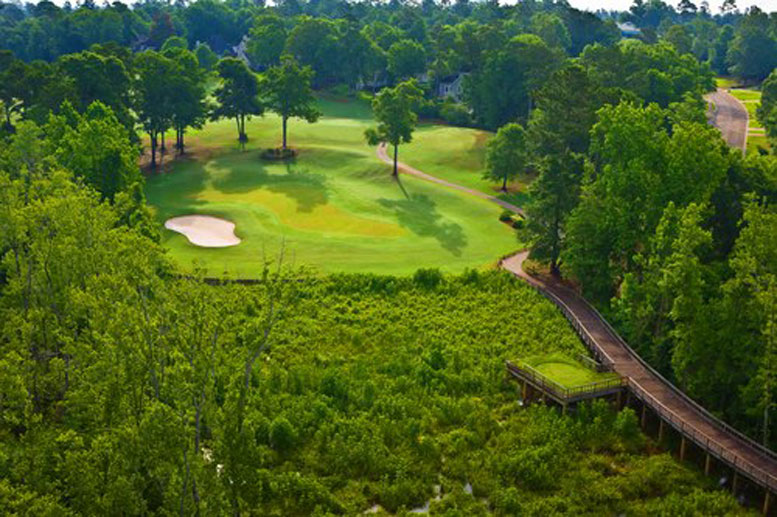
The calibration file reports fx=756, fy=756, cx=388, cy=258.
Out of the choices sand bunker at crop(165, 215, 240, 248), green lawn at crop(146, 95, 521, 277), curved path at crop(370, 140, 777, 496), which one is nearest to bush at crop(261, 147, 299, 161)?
green lawn at crop(146, 95, 521, 277)

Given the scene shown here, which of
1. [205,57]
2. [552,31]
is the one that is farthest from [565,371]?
[552,31]

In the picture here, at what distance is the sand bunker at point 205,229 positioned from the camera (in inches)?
2923

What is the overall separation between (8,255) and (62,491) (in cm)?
1687

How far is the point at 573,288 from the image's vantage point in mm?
65688

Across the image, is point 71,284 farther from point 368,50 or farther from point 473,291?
point 368,50

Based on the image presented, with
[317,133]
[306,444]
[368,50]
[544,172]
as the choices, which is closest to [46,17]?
[368,50]

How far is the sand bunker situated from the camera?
7425 centimetres

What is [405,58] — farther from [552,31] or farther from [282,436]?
[282,436]

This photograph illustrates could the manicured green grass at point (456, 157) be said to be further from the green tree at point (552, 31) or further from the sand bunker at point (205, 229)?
the green tree at point (552, 31)

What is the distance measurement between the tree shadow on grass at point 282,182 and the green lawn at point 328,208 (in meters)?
0.13

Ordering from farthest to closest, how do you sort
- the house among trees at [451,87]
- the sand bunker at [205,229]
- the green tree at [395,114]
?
the house among trees at [451,87] → the green tree at [395,114] → the sand bunker at [205,229]

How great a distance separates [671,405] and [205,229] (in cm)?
4976

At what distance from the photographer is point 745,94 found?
517ft

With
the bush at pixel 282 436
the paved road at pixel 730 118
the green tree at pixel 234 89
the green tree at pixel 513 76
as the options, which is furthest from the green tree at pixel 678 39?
the bush at pixel 282 436
